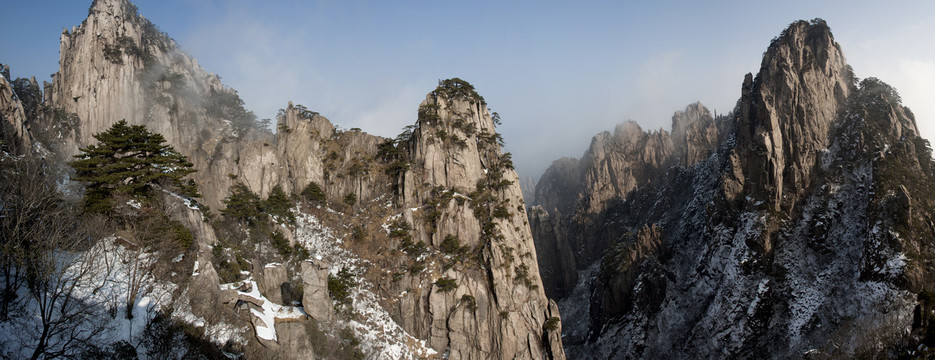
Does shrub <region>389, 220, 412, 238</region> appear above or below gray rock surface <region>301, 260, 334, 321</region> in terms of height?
above

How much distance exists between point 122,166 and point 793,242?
78190 millimetres

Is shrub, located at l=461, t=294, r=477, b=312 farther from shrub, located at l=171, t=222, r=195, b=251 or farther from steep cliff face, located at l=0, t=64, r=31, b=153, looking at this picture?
steep cliff face, located at l=0, t=64, r=31, b=153

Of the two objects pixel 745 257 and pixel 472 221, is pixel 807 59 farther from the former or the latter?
pixel 472 221

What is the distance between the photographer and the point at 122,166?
31.9 m

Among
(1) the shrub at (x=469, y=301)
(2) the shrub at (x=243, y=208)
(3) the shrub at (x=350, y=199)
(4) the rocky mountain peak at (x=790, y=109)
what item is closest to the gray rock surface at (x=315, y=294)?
(2) the shrub at (x=243, y=208)

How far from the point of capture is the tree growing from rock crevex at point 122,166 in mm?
30344

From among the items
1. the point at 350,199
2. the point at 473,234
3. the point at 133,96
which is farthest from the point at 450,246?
the point at 133,96

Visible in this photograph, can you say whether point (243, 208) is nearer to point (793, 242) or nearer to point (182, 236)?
point (182, 236)

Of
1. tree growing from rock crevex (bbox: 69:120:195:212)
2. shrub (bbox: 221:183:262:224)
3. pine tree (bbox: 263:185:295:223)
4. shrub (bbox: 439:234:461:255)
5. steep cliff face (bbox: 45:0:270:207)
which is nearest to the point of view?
tree growing from rock crevex (bbox: 69:120:195:212)

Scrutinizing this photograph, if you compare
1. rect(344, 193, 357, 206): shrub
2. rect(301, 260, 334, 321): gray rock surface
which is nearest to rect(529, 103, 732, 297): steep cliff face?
rect(344, 193, 357, 206): shrub

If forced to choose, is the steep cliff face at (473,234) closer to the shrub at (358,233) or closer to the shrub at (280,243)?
the shrub at (358,233)

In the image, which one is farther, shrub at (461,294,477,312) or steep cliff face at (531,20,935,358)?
steep cliff face at (531,20,935,358)

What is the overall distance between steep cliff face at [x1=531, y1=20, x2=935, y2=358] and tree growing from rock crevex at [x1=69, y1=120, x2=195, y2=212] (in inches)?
2655

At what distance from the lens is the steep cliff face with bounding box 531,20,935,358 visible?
52219 mm
